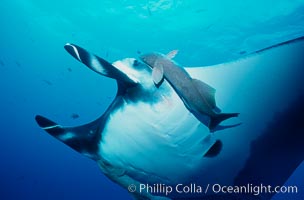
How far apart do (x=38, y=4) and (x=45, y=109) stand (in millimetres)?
24967

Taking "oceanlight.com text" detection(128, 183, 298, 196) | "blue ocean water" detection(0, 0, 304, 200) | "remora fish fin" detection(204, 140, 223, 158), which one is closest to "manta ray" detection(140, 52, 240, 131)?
"remora fish fin" detection(204, 140, 223, 158)

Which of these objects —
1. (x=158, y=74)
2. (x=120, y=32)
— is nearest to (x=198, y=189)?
(x=158, y=74)

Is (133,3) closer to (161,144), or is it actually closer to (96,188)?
(161,144)

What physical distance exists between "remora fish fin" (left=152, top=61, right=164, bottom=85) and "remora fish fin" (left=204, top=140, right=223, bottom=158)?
2.75 feet

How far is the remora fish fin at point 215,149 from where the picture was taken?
5.76 ft

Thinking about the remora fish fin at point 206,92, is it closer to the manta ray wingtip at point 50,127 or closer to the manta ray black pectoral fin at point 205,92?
the manta ray black pectoral fin at point 205,92

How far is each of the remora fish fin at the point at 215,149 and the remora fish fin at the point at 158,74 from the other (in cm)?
84

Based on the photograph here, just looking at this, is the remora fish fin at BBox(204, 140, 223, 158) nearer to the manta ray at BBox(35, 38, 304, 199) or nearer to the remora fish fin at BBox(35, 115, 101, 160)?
the manta ray at BBox(35, 38, 304, 199)

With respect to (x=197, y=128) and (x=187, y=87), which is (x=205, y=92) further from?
(x=197, y=128)

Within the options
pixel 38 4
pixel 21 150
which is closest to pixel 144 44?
pixel 38 4

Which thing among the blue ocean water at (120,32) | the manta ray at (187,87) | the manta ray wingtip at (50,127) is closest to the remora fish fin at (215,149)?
the manta ray at (187,87)

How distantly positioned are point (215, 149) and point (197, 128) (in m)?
0.30

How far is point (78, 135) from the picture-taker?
5.38 ft

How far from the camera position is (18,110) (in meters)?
39.4
